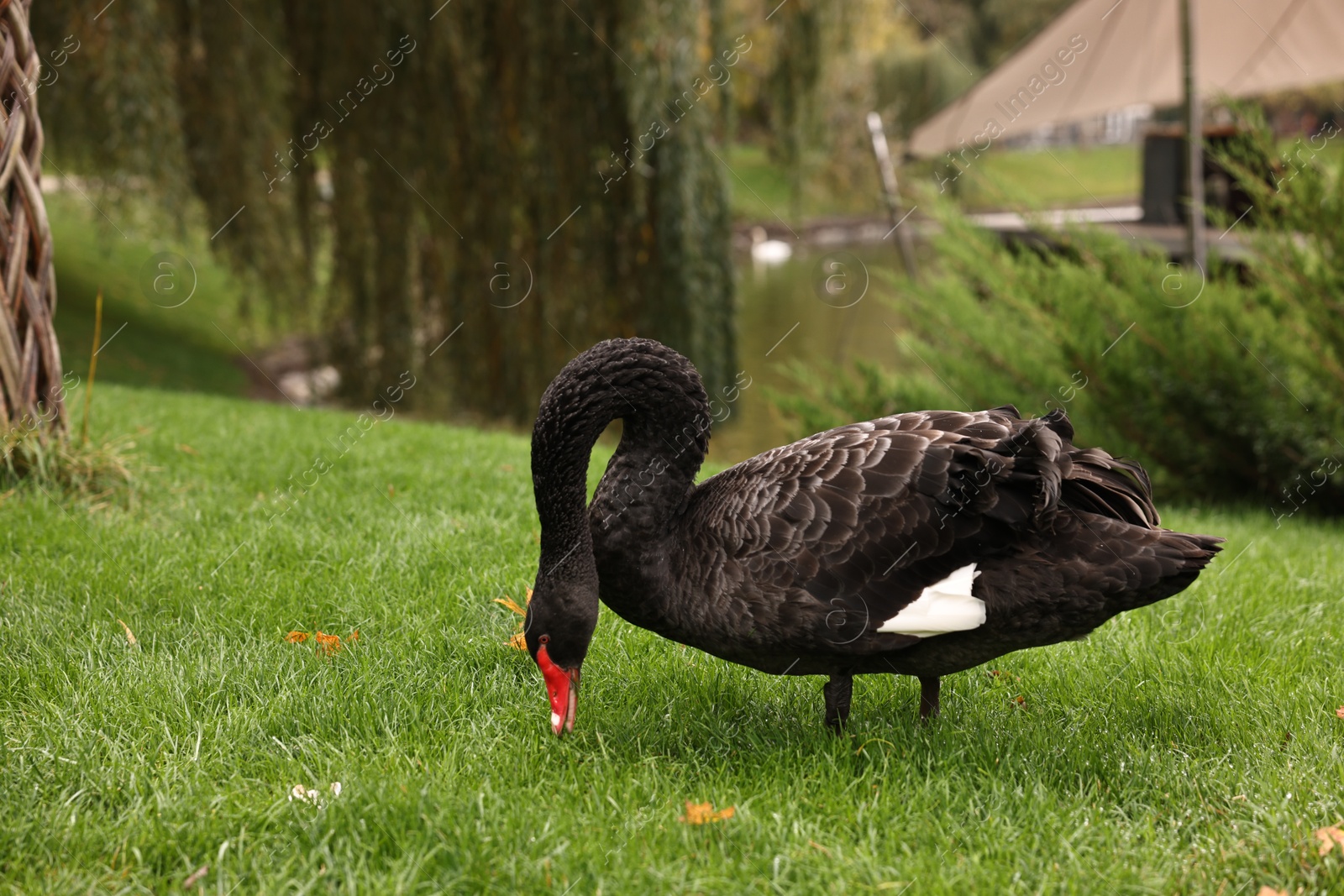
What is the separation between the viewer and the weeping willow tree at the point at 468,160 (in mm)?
7695

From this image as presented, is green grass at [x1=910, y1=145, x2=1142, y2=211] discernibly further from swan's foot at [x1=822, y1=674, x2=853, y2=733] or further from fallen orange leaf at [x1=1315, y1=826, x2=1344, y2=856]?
fallen orange leaf at [x1=1315, y1=826, x2=1344, y2=856]

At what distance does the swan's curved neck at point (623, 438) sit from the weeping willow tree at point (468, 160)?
536cm

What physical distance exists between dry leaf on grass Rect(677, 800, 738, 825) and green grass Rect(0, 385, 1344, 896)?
0.02 meters

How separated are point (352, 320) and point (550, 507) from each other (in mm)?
7369

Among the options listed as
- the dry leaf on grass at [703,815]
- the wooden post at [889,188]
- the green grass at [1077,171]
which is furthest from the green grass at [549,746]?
the green grass at [1077,171]

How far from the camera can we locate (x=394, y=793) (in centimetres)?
212

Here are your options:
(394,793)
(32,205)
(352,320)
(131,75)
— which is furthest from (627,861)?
(352,320)

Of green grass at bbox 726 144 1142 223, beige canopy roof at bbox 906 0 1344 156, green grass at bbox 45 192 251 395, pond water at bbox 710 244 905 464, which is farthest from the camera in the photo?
green grass at bbox 726 144 1142 223

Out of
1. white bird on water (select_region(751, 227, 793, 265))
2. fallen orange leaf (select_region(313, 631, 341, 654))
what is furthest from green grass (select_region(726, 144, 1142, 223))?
fallen orange leaf (select_region(313, 631, 341, 654))

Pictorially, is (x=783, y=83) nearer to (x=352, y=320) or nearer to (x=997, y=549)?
(x=352, y=320)

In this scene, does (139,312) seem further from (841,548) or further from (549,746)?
(841,548)

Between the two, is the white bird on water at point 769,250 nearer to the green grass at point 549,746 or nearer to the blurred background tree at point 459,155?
Result: the blurred background tree at point 459,155

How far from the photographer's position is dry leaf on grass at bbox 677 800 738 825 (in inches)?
83.1

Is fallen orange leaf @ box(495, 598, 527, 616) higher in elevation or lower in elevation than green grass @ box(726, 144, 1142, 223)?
lower
